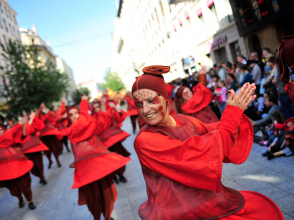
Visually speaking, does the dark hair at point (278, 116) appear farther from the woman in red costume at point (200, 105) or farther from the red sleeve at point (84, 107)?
the red sleeve at point (84, 107)

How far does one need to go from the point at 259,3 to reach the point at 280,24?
134 centimetres

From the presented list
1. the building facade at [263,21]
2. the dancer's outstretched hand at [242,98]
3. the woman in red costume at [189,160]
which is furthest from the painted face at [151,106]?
the building facade at [263,21]

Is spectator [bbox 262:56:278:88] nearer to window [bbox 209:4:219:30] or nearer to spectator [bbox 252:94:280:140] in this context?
spectator [bbox 252:94:280:140]

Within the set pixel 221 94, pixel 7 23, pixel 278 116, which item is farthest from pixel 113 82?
pixel 278 116

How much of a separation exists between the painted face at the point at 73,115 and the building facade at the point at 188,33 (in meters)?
12.3

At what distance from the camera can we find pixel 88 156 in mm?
4371

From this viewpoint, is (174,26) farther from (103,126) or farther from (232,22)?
(103,126)

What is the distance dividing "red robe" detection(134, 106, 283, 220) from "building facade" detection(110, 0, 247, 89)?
13990 millimetres

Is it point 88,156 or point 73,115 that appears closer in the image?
point 88,156

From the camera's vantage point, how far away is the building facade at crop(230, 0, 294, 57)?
11.1 meters

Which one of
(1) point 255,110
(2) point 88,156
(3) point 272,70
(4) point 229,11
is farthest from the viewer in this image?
(4) point 229,11

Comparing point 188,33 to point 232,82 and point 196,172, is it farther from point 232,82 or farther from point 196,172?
point 196,172

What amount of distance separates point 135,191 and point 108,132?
166 centimetres

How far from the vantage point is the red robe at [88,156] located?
4.16 metres
